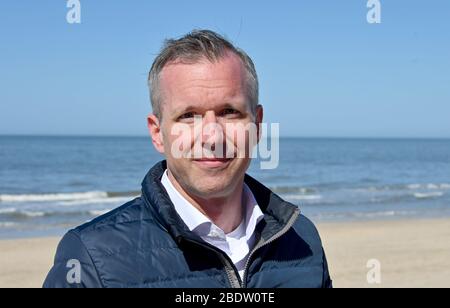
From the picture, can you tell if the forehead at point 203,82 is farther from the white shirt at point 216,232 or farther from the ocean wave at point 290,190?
the ocean wave at point 290,190

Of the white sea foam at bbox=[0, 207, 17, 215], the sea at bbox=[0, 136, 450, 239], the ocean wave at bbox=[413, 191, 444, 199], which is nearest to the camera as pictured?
the sea at bbox=[0, 136, 450, 239]

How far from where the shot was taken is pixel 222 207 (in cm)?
227

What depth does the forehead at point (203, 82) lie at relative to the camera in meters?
2.09

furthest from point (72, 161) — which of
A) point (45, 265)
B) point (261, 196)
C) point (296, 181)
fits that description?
point (261, 196)

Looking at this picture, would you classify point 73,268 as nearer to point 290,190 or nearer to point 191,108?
point 191,108

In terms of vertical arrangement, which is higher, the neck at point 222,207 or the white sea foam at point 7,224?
the neck at point 222,207

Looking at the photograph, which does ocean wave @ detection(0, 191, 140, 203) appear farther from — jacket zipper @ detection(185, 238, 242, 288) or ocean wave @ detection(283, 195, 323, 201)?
jacket zipper @ detection(185, 238, 242, 288)

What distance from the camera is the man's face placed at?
6.88 feet

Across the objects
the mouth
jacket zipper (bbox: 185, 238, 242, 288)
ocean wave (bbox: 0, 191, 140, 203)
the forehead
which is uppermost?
the forehead

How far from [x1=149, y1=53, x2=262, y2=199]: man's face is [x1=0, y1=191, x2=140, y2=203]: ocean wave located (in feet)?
63.8

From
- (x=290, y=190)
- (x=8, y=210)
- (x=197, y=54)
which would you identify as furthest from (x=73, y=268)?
(x=290, y=190)

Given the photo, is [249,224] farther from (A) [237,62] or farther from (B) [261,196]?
(A) [237,62]

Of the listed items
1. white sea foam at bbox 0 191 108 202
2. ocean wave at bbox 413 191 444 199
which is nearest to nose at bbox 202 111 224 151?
white sea foam at bbox 0 191 108 202

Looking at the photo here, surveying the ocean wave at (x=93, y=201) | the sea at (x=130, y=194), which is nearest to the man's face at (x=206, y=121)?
the sea at (x=130, y=194)
